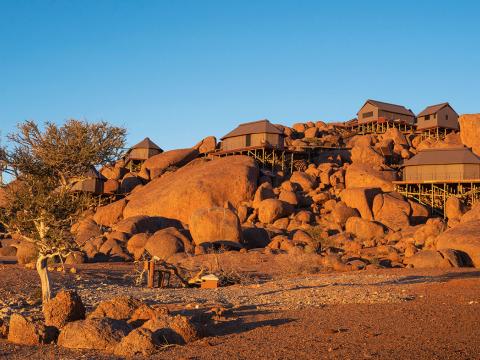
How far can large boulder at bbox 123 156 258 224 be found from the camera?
42.6m

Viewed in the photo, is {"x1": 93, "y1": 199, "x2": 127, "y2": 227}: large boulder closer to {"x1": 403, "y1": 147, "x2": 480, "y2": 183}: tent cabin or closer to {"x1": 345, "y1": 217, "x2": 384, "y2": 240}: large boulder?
{"x1": 345, "y1": 217, "x2": 384, "y2": 240}: large boulder

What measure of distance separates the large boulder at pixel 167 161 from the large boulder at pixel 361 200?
20665 mm

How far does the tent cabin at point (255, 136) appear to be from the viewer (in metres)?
50.6

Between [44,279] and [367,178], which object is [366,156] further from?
[44,279]

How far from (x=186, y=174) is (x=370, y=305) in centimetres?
3429

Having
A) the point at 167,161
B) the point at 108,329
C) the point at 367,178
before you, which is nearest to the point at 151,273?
the point at 108,329

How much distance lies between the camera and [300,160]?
175 ft

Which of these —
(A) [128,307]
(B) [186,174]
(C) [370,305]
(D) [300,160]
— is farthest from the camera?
(D) [300,160]

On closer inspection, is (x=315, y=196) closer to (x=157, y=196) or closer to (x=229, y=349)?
(x=157, y=196)

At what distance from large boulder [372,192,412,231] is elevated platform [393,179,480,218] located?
12.0 ft

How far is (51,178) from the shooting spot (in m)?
15.3

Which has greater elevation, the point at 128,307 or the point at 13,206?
the point at 13,206

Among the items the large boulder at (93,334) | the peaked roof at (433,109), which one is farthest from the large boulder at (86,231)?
the peaked roof at (433,109)

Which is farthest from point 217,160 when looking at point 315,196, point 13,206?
point 13,206
